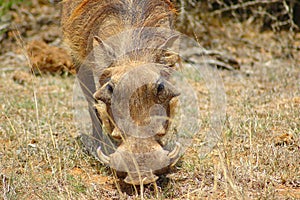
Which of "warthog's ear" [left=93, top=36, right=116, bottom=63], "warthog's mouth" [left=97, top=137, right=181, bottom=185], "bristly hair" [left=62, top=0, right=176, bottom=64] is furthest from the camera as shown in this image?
"bristly hair" [left=62, top=0, right=176, bottom=64]

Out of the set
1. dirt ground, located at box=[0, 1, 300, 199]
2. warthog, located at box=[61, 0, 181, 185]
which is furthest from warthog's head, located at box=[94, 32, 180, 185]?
dirt ground, located at box=[0, 1, 300, 199]

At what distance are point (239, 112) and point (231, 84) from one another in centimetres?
136

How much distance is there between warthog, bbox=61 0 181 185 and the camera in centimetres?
268

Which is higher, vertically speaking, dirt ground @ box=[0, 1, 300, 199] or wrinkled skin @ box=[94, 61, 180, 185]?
wrinkled skin @ box=[94, 61, 180, 185]

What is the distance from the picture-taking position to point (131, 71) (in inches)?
114

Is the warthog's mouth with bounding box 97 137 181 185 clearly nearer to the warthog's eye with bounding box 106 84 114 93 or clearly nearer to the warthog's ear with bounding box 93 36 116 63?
the warthog's eye with bounding box 106 84 114 93

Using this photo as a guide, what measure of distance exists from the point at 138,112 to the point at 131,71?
0.83 ft

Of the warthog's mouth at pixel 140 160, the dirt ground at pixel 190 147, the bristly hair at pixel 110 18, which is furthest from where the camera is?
the bristly hair at pixel 110 18

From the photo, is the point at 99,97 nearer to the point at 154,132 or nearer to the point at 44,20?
the point at 154,132

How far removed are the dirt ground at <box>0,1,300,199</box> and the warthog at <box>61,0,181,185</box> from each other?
0.23 meters

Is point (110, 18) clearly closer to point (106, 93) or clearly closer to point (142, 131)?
point (106, 93)

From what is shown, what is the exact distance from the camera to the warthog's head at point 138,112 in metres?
2.62

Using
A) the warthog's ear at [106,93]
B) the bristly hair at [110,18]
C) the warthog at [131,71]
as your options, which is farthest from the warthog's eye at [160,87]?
the bristly hair at [110,18]

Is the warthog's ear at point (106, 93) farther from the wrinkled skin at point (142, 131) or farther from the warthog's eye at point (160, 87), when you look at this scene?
the warthog's eye at point (160, 87)
